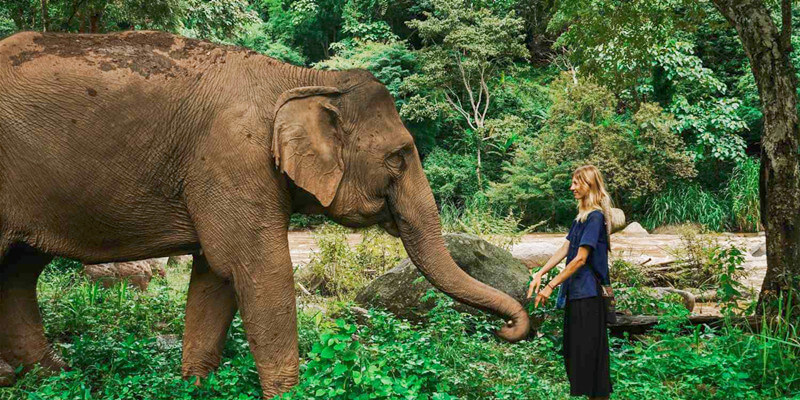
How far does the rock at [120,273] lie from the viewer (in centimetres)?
822

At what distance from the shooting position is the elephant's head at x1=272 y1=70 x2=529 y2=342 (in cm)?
422

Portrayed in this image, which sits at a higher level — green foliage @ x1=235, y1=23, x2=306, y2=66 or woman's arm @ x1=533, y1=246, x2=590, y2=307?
green foliage @ x1=235, y1=23, x2=306, y2=66

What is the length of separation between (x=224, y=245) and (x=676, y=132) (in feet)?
58.3

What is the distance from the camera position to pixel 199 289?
483 centimetres

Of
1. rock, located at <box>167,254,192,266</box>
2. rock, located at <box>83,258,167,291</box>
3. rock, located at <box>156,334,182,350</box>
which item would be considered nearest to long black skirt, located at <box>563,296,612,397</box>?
rock, located at <box>156,334,182,350</box>

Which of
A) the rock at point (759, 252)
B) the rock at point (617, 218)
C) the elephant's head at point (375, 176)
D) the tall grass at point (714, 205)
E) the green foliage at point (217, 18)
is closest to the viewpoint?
the elephant's head at point (375, 176)

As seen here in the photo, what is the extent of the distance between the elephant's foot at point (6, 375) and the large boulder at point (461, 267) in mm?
3522

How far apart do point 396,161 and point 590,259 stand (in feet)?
4.63

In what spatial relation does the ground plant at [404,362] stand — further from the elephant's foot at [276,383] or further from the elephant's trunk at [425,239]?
the elephant's trunk at [425,239]

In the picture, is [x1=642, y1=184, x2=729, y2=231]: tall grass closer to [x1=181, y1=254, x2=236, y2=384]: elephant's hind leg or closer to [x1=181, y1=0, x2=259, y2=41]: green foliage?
[x1=181, y1=0, x2=259, y2=41]: green foliage

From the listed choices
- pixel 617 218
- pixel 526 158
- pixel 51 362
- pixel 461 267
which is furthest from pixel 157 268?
pixel 526 158

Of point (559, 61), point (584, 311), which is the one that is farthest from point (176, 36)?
point (559, 61)

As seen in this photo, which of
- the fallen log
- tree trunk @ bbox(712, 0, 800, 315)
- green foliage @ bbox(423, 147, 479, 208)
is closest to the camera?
tree trunk @ bbox(712, 0, 800, 315)

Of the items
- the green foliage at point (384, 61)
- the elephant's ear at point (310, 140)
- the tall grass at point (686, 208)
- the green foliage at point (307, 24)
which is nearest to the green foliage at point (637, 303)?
the elephant's ear at point (310, 140)
